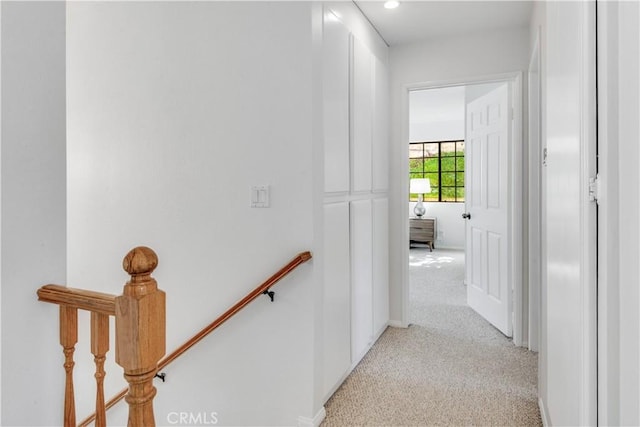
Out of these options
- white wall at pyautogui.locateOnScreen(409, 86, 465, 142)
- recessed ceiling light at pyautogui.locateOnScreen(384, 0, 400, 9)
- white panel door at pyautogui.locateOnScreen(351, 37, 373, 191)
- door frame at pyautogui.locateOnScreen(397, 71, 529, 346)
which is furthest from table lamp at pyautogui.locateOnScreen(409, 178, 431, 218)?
recessed ceiling light at pyautogui.locateOnScreen(384, 0, 400, 9)

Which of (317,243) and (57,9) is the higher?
(57,9)

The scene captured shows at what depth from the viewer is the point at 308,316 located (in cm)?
211

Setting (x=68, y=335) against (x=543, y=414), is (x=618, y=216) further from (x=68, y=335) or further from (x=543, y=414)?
(x=543, y=414)

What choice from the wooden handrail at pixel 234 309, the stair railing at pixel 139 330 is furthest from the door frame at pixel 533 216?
A: the stair railing at pixel 139 330

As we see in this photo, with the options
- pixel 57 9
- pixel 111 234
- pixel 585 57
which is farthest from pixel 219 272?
pixel 585 57

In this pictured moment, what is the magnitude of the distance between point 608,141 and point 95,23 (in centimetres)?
293

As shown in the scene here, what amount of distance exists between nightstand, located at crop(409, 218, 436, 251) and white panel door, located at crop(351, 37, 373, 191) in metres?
5.15

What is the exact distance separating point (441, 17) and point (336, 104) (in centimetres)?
126

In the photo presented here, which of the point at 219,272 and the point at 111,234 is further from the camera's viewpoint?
the point at 111,234

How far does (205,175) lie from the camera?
7.77 feet

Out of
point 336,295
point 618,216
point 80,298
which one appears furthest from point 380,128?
point 80,298

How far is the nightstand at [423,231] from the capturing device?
7.94 metres

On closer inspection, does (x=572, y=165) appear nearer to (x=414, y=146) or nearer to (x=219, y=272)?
(x=219, y=272)

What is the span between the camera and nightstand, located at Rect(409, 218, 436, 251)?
7938mm
